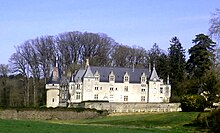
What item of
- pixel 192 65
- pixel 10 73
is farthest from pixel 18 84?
pixel 192 65

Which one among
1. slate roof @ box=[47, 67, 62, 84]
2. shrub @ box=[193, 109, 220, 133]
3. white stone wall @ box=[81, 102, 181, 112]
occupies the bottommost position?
white stone wall @ box=[81, 102, 181, 112]

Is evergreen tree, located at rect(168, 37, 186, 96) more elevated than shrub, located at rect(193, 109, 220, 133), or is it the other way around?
evergreen tree, located at rect(168, 37, 186, 96)

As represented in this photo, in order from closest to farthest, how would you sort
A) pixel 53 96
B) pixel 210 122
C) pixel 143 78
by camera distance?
pixel 210 122, pixel 143 78, pixel 53 96

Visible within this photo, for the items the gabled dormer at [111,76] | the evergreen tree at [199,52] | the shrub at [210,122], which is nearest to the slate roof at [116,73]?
the gabled dormer at [111,76]

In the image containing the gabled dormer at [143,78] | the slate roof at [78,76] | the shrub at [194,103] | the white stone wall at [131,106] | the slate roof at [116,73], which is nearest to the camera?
the shrub at [194,103]

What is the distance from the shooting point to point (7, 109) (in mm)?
58750

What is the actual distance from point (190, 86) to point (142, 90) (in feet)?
52.3

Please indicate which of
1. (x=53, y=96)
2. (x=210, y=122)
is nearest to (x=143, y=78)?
(x=53, y=96)

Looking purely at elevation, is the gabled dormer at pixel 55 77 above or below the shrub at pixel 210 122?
above

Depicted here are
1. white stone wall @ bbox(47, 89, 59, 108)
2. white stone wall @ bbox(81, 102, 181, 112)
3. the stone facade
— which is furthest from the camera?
white stone wall @ bbox(47, 89, 59, 108)

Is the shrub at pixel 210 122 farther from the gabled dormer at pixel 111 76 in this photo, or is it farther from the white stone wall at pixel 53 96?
the white stone wall at pixel 53 96

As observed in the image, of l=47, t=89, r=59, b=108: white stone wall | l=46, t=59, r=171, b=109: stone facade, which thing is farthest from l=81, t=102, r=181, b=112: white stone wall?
l=47, t=89, r=59, b=108: white stone wall

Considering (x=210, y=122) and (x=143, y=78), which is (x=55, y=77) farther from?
(x=210, y=122)

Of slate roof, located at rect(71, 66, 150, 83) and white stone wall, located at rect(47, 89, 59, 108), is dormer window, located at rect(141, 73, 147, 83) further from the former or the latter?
white stone wall, located at rect(47, 89, 59, 108)
